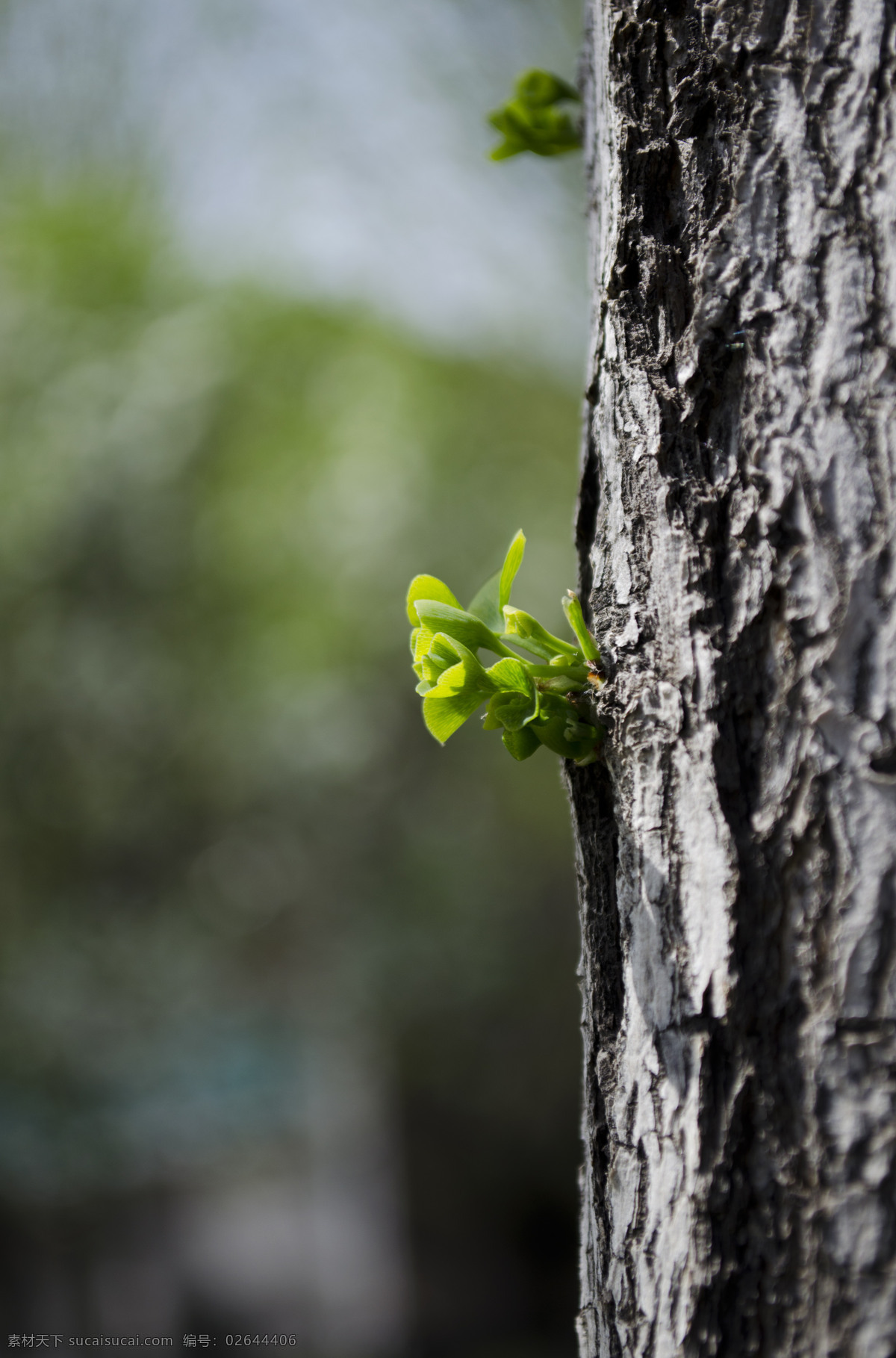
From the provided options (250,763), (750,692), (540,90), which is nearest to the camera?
(750,692)

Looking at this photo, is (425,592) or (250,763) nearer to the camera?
(425,592)

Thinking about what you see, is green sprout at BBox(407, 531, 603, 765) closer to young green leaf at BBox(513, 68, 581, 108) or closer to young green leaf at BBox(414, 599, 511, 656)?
young green leaf at BBox(414, 599, 511, 656)

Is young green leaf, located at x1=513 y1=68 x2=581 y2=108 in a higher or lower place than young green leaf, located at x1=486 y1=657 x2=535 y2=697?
higher

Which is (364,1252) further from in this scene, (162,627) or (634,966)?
(634,966)

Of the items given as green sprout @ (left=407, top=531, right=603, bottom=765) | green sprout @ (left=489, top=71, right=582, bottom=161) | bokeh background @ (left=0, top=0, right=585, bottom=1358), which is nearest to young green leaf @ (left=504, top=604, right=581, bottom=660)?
green sprout @ (left=407, top=531, right=603, bottom=765)

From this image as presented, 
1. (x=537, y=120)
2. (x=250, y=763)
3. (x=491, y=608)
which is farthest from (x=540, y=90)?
(x=250, y=763)

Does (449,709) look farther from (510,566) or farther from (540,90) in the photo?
(540,90)
